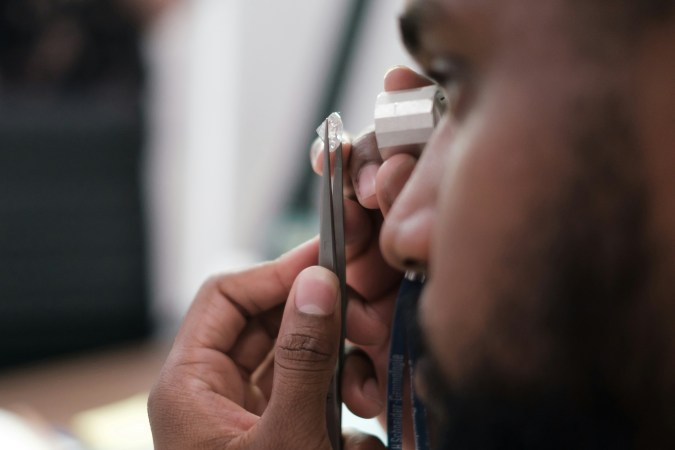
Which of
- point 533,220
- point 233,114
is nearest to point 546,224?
point 533,220

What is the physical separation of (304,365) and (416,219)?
0.18 meters

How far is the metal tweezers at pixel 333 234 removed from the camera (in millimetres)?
581

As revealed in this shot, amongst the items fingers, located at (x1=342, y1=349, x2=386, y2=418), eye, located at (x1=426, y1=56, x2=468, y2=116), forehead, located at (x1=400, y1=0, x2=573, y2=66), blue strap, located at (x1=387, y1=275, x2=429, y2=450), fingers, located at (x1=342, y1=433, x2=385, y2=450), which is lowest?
fingers, located at (x1=342, y1=433, x2=385, y2=450)

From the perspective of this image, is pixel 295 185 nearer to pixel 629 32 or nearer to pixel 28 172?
pixel 28 172

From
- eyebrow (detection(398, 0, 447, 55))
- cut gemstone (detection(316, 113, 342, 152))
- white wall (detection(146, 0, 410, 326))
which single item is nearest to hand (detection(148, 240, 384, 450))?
cut gemstone (detection(316, 113, 342, 152))

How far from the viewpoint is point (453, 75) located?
422 mm

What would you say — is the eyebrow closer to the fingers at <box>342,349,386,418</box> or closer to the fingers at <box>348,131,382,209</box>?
the fingers at <box>348,131,382,209</box>

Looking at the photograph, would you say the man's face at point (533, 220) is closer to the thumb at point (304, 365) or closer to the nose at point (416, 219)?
the nose at point (416, 219)

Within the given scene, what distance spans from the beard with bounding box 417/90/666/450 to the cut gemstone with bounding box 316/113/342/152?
232 millimetres

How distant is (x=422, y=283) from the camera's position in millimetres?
562

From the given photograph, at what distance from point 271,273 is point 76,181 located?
1106 millimetres

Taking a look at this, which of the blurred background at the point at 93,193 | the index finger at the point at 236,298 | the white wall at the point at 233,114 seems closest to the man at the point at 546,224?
the index finger at the point at 236,298

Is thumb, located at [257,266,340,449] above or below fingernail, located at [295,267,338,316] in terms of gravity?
below

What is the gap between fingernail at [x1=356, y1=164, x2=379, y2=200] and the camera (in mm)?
583
